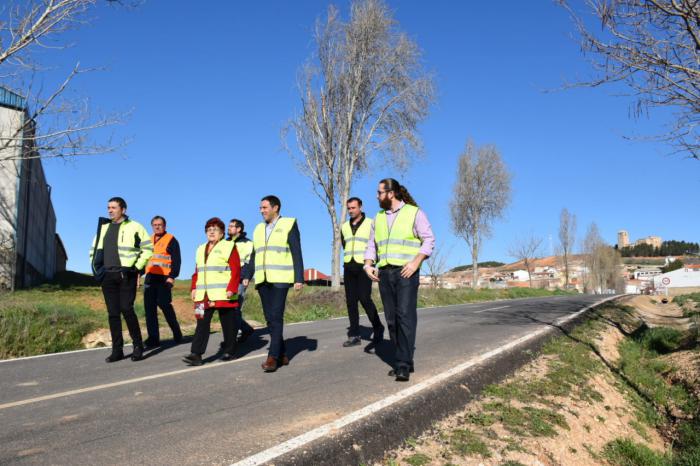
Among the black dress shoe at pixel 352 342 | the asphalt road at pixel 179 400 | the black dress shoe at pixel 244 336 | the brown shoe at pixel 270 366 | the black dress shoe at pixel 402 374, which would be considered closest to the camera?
the asphalt road at pixel 179 400

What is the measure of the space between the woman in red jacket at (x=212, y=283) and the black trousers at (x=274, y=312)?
1.84 ft

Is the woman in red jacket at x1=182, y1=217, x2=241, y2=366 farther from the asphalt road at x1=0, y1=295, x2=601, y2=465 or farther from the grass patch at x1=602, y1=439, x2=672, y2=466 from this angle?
the grass patch at x1=602, y1=439, x2=672, y2=466

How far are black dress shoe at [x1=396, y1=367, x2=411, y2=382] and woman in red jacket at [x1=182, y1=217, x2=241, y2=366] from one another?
2.31 m

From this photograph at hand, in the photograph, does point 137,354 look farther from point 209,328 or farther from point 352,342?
point 352,342

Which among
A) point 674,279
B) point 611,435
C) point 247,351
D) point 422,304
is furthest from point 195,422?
point 674,279

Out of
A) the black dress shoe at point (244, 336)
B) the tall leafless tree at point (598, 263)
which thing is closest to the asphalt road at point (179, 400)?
the black dress shoe at point (244, 336)

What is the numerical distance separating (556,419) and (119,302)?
5.34m

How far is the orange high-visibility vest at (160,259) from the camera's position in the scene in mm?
7826

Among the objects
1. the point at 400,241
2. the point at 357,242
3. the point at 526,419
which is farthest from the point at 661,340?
the point at 400,241

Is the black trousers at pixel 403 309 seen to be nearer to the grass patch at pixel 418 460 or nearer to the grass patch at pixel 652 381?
the grass patch at pixel 418 460

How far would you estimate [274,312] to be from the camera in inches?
223

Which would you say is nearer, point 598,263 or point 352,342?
point 352,342

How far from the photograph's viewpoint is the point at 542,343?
313 inches

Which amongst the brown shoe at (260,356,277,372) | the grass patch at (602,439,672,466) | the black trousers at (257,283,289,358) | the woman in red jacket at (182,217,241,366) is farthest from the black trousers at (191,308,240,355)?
the grass patch at (602,439,672,466)
